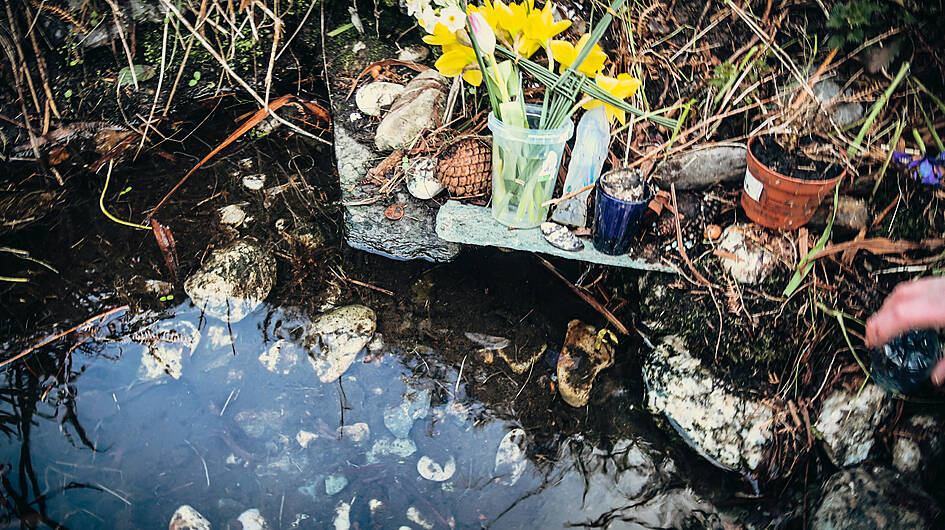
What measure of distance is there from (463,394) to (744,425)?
0.99 meters

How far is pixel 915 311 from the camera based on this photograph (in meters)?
1.07

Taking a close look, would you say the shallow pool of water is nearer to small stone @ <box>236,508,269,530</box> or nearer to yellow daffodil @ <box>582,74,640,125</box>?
small stone @ <box>236,508,269,530</box>

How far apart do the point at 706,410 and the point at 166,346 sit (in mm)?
2050

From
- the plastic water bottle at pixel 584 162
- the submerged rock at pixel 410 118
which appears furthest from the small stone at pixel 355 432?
the submerged rock at pixel 410 118

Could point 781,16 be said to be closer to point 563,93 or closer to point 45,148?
point 563,93

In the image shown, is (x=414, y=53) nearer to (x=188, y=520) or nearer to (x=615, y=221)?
(x=615, y=221)

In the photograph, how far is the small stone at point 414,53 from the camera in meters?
2.87

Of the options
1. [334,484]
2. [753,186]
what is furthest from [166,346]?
[753,186]

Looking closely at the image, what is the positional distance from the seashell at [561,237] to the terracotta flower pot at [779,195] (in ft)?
2.07

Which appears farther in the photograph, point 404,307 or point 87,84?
point 87,84

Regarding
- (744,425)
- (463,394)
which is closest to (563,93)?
(463,394)

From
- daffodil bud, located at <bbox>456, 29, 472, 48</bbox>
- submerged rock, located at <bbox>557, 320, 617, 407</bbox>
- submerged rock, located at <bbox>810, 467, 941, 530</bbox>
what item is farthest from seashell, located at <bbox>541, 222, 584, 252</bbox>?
submerged rock, located at <bbox>810, 467, 941, 530</bbox>

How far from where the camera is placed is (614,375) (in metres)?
2.07

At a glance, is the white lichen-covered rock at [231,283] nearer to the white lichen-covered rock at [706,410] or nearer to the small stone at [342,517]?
the small stone at [342,517]
